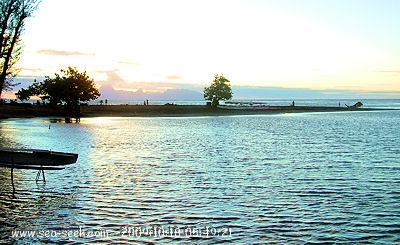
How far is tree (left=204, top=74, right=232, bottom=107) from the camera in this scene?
5202 inches

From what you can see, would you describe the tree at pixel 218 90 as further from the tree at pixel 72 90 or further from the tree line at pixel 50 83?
the tree at pixel 72 90

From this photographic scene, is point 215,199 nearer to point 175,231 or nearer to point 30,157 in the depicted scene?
point 175,231

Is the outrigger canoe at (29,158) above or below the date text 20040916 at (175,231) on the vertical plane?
above

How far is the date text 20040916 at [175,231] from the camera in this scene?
1082 centimetres

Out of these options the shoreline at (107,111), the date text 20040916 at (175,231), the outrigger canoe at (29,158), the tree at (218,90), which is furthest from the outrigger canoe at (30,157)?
the tree at (218,90)

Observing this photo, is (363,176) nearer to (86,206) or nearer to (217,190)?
(217,190)

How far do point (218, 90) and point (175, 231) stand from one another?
122 metres

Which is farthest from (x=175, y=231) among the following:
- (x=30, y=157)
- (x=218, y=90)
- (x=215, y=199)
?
(x=218, y=90)

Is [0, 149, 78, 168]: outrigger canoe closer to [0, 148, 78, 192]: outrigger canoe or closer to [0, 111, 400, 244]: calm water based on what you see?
[0, 148, 78, 192]: outrigger canoe

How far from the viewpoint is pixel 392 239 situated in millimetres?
10602

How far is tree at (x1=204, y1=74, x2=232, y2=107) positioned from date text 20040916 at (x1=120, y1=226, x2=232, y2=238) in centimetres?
12108

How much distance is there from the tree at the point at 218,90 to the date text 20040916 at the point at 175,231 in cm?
12108

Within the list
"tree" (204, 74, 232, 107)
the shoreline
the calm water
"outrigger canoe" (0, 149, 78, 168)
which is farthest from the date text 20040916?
"tree" (204, 74, 232, 107)

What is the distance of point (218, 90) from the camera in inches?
5197
